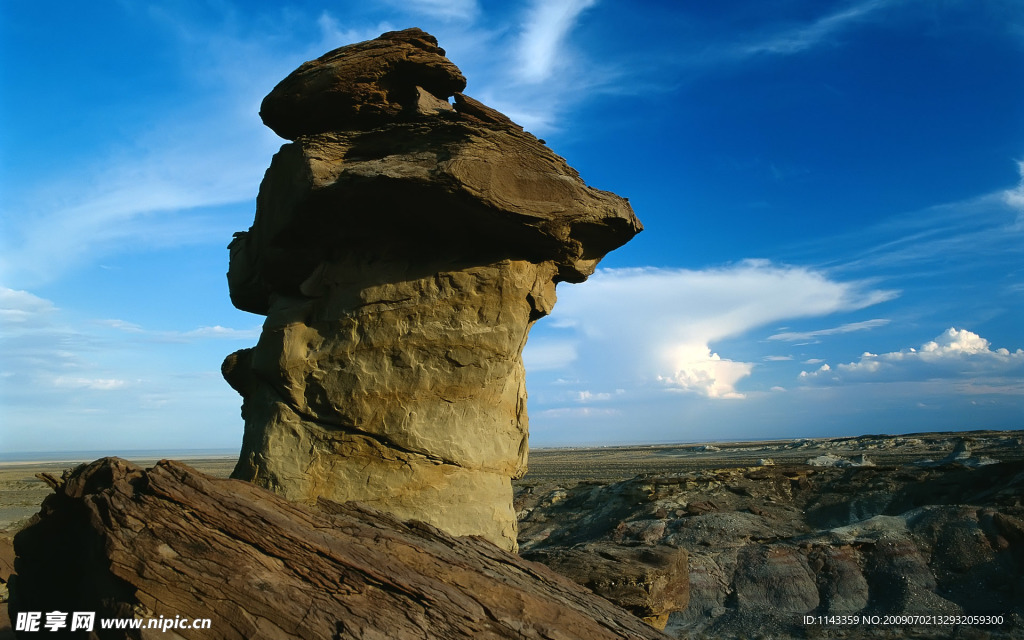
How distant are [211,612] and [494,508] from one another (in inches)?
149

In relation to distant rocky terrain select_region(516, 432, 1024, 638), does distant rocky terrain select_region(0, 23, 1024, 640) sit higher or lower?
higher

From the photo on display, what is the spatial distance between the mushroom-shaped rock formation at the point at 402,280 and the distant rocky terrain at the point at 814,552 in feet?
6.54

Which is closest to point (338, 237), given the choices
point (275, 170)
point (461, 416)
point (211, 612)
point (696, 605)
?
point (275, 170)

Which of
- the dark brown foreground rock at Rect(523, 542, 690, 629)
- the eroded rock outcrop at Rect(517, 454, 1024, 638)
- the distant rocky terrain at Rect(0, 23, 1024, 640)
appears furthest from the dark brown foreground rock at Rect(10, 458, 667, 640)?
the eroded rock outcrop at Rect(517, 454, 1024, 638)

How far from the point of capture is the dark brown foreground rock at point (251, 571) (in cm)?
445

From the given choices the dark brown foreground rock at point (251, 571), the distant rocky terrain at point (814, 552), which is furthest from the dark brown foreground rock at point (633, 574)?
the dark brown foreground rock at point (251, 571)

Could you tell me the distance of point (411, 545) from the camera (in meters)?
5.41

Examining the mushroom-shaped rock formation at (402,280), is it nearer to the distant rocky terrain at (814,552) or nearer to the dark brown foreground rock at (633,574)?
the dark brown foreground rock at (633,574)

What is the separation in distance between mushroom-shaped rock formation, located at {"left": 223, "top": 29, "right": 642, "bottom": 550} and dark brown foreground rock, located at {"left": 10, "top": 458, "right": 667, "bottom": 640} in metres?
1.66

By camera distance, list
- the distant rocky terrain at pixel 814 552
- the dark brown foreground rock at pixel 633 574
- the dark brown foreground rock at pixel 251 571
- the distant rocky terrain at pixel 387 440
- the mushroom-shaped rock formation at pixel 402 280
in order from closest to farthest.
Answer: the dark brown foreground rock at pixel 251 571 → the distant rocky terrain at pixel 387 440 → the mushroom-shaped rock formation at pixel 402 280 → the dark brown foreground rock at pixel 633 574 → the distant rocky terrain at pixel 814 552

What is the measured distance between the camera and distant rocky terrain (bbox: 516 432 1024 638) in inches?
331

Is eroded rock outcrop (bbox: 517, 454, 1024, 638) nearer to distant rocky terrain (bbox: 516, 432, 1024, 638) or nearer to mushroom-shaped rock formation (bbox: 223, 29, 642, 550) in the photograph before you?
distant rocky terrain (bbox: 516, 432, 1024, 638)

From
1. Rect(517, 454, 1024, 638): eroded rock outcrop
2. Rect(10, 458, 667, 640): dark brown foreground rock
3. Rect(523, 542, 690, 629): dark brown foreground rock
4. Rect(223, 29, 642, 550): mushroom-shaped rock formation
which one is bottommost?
Rect(517, 454, 1024, 638): eroded rock outcrop

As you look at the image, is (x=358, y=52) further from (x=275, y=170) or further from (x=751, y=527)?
(x=751, y=527)
